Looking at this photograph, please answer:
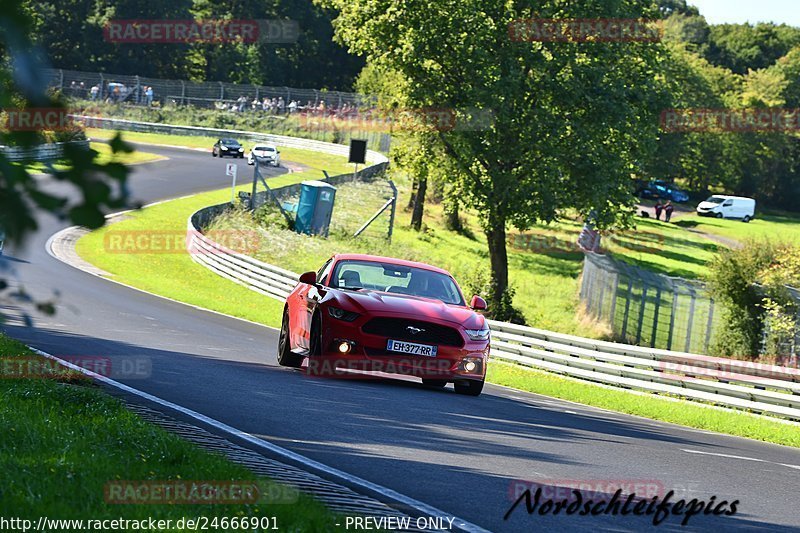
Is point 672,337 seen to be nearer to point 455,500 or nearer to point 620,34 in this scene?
point 620,34

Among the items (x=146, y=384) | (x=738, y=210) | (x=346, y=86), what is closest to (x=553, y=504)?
(x=146, y=384)

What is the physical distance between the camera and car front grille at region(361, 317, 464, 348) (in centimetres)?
1346

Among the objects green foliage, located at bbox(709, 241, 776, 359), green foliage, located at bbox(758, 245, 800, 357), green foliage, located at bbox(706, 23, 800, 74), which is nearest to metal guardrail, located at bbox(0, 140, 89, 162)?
green foliage, located at bbox(758, 245, 800, 357)

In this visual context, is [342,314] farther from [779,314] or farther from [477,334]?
[779,314]

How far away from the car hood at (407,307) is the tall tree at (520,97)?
821 inches

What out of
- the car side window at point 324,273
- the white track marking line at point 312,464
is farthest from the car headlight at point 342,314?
the white track marking line at point 312,464

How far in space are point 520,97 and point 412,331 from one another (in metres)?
22.9

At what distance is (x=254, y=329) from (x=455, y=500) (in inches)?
721

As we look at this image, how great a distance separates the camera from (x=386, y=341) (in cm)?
1345

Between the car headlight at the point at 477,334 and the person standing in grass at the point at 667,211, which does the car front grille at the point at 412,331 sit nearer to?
the car headlight at the point at 477,334

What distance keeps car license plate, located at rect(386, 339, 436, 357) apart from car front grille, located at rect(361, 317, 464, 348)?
46 millimetres

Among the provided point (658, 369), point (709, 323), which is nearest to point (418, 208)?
point (709, 323)

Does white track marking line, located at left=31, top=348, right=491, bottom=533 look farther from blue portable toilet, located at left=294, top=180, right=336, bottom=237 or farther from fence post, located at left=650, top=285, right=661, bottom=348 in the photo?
blue portable toilet, located at left=294, top=180, right=336, bottom=237

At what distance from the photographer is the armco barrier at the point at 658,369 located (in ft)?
65.5
